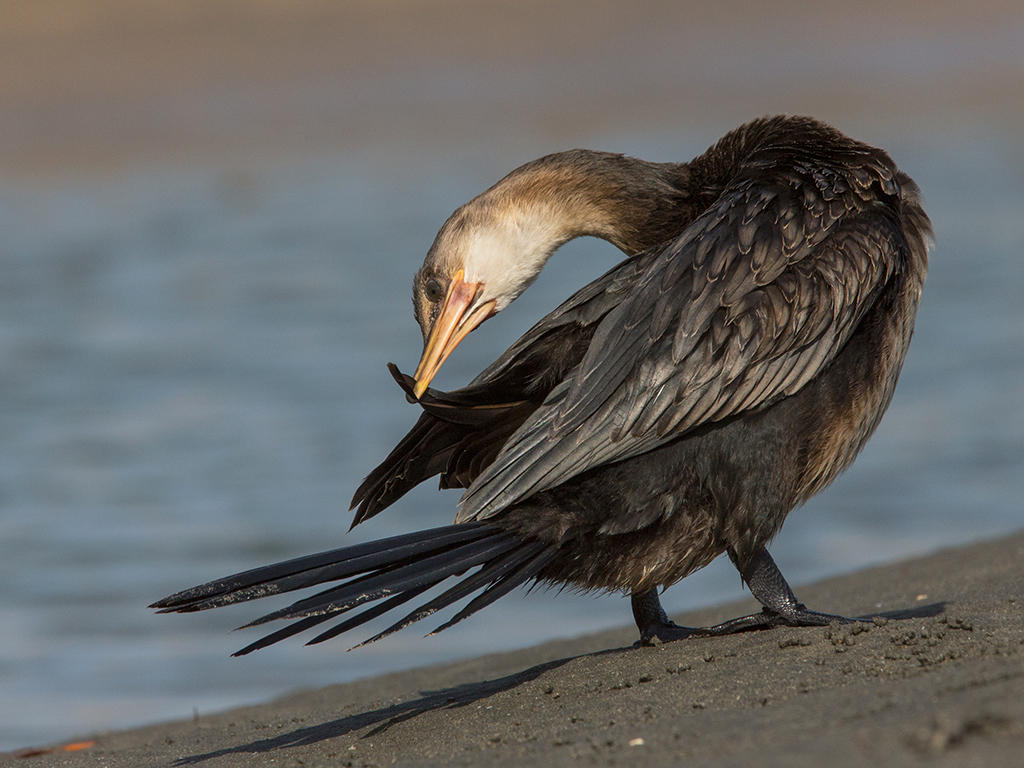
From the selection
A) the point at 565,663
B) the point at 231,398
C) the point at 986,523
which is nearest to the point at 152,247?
the point at 231,398

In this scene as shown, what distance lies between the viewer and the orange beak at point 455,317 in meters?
4.97

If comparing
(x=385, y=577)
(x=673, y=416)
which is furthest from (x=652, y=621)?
(x=385, y=577)

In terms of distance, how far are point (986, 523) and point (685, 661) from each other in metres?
4.63

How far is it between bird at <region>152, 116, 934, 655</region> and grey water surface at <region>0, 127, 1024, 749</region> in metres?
2.77

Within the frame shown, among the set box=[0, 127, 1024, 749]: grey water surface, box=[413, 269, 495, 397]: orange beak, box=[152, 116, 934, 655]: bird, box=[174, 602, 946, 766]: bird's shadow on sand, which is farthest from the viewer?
box=[0, 127, 1024, 749]: grey water surface

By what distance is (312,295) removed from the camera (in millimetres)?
13164

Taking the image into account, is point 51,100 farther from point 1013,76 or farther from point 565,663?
point 565,663

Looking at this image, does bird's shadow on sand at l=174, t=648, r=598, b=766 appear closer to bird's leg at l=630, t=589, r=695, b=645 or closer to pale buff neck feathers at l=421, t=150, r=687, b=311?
bird's leg at l=630, t=589, r=695, b=645

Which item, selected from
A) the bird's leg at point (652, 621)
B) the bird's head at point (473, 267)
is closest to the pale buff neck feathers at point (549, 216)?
the bird's head at point (473, 267)

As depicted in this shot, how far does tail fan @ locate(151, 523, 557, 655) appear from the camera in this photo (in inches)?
148

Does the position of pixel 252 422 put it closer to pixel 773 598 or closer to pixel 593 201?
pixel 593 201

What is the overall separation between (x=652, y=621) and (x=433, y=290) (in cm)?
130

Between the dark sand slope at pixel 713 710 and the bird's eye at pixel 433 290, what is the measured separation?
128 centimetres

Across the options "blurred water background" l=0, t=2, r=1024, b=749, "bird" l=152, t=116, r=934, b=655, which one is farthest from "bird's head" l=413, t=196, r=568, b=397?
"blurred water background" l=0, t=2, r=1024, b=749
